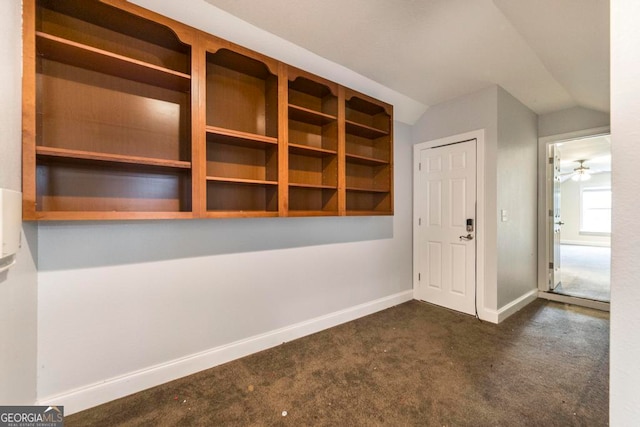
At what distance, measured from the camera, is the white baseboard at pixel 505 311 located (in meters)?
2.74

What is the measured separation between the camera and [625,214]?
62cm

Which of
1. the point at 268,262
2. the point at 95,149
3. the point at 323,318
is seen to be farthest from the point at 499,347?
the point at 95,149

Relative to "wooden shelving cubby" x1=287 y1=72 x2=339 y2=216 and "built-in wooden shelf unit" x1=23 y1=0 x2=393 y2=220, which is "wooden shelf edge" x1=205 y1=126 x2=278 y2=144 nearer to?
"built-in wooden shelf unit" x1=23 y1=0 x2=393 y2=220

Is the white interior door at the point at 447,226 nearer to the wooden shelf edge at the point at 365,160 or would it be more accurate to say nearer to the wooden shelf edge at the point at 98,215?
the wooden shelf edge at the point at 365,160

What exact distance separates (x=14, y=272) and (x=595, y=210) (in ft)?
42.4

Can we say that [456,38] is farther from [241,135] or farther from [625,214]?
[625,214]

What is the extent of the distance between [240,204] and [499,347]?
2545 mm

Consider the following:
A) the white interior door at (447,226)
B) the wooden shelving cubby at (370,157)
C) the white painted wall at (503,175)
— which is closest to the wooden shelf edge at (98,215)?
the wooden shelving cubby at (370,157)

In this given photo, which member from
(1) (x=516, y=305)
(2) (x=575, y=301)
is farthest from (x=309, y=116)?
(2) (x=575, y=301)

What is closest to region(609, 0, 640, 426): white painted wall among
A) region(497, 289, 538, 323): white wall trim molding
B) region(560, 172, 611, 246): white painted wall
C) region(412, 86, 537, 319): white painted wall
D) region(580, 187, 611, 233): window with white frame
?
region(412, 86, 537, 319): white painted wall

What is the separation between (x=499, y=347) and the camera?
2254 millimetres

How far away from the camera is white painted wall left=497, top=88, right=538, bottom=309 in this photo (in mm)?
2830

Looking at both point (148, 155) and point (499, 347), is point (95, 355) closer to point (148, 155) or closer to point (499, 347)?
point (148, 155)

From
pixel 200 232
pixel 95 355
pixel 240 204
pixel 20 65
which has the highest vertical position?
pixel 20 65
